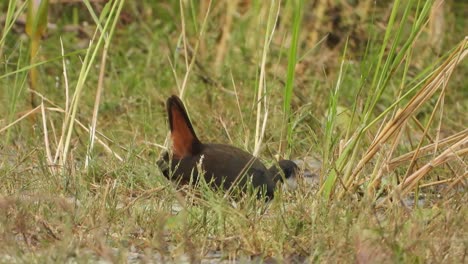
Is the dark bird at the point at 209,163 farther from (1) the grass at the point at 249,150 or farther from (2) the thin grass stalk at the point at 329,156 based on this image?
(2) the thin grass stalk at the point at 329,156

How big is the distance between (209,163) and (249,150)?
533mm

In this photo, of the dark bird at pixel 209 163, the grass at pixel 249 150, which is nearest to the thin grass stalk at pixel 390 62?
the grass at pixel 249 150

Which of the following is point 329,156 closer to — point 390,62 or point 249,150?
point 390,62

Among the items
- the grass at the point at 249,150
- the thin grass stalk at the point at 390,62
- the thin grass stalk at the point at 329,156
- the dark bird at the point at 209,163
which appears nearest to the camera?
the grass at the point at 249,150

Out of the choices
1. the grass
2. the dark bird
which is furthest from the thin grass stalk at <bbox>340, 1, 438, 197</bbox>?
the dark bird

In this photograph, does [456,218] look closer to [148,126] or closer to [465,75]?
[148,126]

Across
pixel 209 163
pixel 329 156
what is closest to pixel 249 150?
pixel 209 163

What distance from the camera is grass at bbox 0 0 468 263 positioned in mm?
2939

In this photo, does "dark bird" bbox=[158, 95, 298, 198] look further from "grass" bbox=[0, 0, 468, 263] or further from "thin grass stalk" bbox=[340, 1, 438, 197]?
"thin grass stalk" bbox=[340, 1, 438, 197]

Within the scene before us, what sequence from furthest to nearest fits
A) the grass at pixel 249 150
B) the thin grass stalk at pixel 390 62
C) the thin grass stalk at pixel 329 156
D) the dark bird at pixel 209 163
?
the dark bird at pixel 209 163 < the thin grass stalk at pixel 329 156 < the thin grass stalk at pixel 390 62 < the grass at pixel 249 150

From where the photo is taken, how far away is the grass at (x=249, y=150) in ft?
9.64

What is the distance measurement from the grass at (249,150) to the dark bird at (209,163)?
108mm

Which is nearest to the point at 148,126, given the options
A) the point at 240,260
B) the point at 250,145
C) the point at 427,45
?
the point at 250,145

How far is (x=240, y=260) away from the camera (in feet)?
9.37
